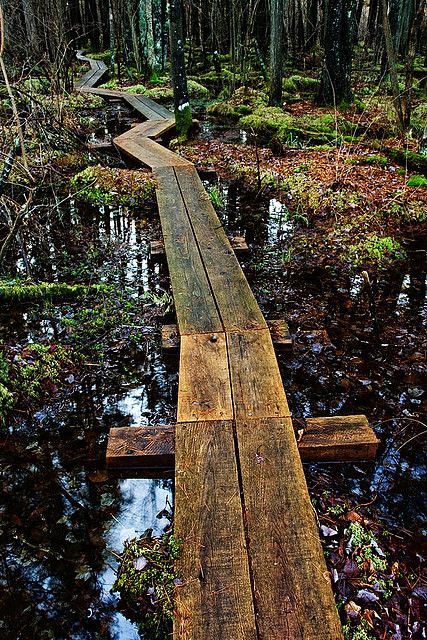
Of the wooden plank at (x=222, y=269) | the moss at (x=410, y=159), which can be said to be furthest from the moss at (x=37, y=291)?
the moss at (x=410, y=159)

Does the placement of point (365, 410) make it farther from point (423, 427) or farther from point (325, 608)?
point (325, 608)

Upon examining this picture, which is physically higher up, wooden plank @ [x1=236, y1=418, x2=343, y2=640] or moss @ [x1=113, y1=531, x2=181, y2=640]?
wooden plank @ [x1=236, y1=418, x2=343, y2=640]

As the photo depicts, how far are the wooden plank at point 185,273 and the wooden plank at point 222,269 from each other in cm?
8

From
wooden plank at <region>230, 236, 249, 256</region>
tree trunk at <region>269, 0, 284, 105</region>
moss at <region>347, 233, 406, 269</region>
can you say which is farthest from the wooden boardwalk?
tree trunk at <region>269, 0, 284, 105</region>

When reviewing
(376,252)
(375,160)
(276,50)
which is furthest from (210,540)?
(276,50)

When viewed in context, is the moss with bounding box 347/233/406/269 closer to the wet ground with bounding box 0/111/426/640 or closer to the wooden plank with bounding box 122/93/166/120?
the wet ground with bounding box 0/111/426/640

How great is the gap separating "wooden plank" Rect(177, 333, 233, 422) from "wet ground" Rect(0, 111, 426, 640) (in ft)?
1.33

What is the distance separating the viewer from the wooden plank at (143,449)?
115 inches

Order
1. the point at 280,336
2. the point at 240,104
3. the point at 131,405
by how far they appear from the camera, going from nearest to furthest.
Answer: the point at 131,405 < the point at 280,336 < the point at 240,104

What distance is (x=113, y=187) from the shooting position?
7914 millimetres

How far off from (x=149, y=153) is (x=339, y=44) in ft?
19.1

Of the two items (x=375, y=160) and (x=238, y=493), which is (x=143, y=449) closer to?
(x=238, y=493)

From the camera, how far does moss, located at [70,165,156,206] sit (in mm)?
7738

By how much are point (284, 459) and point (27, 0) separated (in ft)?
54.5
